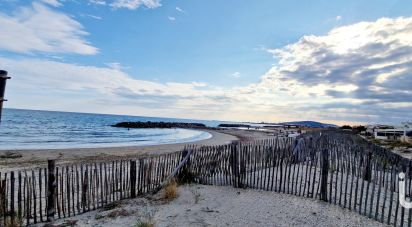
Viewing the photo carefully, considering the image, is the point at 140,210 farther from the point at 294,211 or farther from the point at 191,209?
the point at 294,211

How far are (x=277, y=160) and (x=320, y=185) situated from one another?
2225mm

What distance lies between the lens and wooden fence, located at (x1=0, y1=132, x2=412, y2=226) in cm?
651

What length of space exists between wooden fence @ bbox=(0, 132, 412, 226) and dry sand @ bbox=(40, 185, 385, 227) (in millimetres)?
352

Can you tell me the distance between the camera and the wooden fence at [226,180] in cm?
651

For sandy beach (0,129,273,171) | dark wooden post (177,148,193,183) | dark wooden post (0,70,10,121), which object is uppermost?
dark wooden post (0,70,10,121)

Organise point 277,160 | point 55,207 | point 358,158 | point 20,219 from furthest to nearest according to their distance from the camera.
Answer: point 277,160
point 358,158
point 55,207
point 20,219

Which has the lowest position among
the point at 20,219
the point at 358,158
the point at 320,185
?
the point at 20,219

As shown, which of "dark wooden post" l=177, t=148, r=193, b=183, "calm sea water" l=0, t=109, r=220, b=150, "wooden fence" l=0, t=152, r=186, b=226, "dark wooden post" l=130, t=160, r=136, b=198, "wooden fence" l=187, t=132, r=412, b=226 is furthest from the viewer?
"calm sea water" l=0, t=109, r=220, b=150

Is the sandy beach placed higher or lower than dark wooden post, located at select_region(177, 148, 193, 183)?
lower

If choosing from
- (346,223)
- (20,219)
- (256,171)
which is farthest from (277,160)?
(20,219)

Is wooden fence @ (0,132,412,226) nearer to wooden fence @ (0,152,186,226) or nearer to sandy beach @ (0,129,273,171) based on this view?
wooden fence @ (0,152,186,226)

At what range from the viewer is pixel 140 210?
721 centimetres

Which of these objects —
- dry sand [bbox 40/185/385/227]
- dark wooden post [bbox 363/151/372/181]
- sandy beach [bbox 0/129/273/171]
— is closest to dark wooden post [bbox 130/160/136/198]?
dry sand [bbox 40/185/385/227]

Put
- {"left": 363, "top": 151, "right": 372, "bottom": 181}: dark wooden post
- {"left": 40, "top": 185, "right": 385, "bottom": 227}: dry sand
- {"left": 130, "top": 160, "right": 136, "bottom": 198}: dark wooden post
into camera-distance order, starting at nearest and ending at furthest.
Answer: {"left": 40, "top": 185, "right": 385, "bottom": 227}: dry sand
{"left": 130, "top": 160, "right": 136, "bottom": 198}: dark wooden post
{"left": 363, "top": 151, "right": 372, "bottom": 181}: dark wooden post
